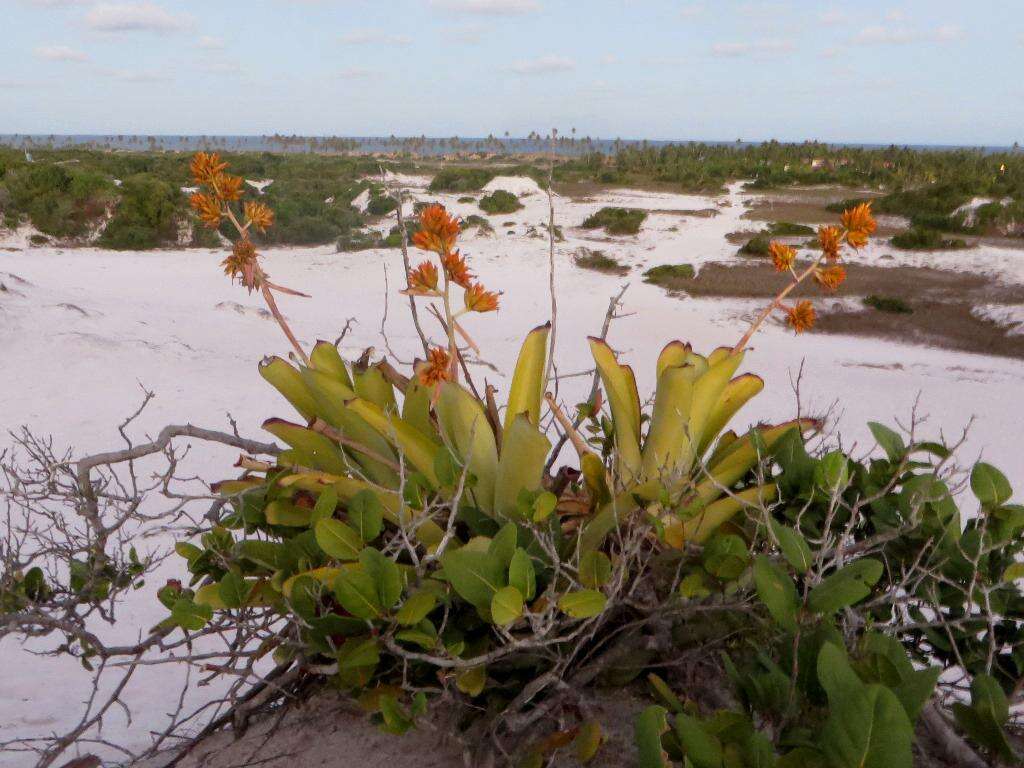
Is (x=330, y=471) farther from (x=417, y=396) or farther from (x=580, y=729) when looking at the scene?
(x=580, y=729)

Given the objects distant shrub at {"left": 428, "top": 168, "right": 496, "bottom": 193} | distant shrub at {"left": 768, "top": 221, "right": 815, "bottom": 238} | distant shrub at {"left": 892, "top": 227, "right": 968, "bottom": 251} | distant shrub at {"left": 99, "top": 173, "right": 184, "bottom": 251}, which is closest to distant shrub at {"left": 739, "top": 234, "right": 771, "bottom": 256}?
distant shrub at {"left": 768, "top": 221, "right": 815, "bottom": 238}

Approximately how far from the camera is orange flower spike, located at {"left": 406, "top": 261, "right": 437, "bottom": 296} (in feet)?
4.14

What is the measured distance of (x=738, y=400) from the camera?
168 cm

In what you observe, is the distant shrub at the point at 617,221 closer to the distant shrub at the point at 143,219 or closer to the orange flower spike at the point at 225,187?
the distant shrub at the point at 143,219

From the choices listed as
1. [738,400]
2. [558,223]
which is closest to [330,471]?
[738,400]

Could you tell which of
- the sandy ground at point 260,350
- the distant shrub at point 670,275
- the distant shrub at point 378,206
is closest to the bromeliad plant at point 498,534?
the sandy ground at point 260,350

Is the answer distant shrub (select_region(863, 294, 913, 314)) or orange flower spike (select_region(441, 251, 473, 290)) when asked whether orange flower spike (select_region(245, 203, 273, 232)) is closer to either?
orange flower spike (select_region(441, 251, 473, 290))

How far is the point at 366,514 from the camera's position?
1.27 meters

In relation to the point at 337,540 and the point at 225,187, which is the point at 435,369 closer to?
the point at 337,540

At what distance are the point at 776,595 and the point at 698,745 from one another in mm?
250

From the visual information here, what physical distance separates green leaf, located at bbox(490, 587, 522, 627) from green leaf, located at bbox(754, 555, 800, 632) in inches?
12.7

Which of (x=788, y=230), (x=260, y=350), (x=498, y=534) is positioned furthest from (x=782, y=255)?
(x=788, y=230)

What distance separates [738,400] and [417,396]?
690 mm

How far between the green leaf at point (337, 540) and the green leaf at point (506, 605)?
309mm
